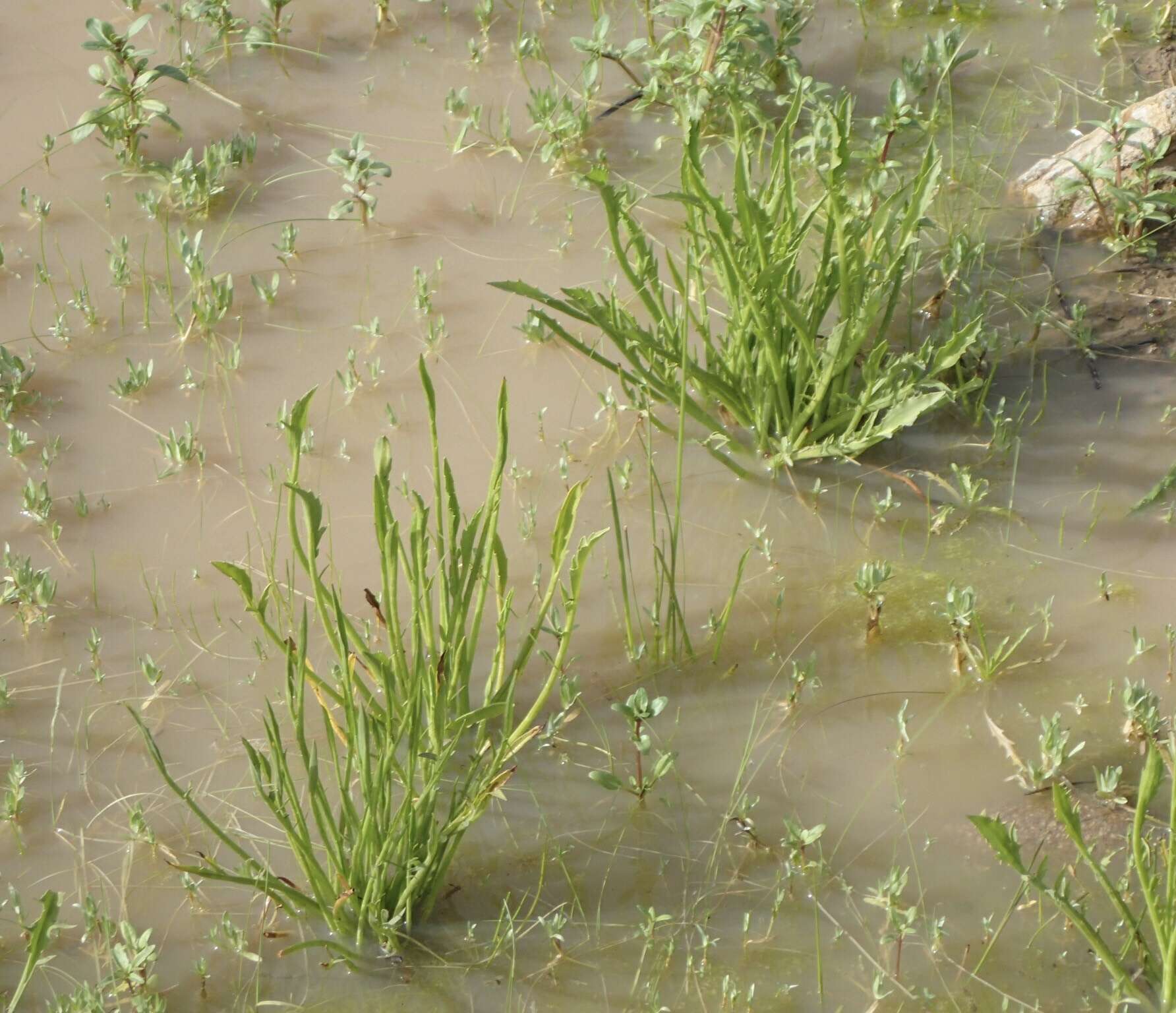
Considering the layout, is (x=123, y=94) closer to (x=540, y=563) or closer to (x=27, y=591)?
(x=27, y=591)

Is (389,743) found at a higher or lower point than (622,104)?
lower

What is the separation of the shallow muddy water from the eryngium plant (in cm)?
16

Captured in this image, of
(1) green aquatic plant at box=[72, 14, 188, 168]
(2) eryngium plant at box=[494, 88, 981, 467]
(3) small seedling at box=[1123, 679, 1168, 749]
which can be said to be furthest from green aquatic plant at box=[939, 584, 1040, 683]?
(1) green aquatic plant at box=[72, 14, 188, 168]

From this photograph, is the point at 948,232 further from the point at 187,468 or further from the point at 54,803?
the point at 54,803

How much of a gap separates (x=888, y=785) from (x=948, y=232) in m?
1.87

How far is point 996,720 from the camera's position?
3084 mm

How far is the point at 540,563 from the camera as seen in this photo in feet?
11.0

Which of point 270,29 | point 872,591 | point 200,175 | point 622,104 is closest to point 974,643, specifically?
point 872,591

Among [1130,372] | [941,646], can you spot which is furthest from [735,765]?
[1130,372]

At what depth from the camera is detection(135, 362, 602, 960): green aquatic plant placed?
2410 mm

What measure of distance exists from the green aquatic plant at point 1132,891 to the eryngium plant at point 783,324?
42.9 inches

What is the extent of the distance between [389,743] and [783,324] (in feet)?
5.25

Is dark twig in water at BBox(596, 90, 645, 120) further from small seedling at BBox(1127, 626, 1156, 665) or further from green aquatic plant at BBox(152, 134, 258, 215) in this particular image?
small seedling at BBox(1127, 626, 1156, 665)

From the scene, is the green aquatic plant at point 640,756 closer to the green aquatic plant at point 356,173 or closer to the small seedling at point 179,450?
the small seedling at point 179,450
